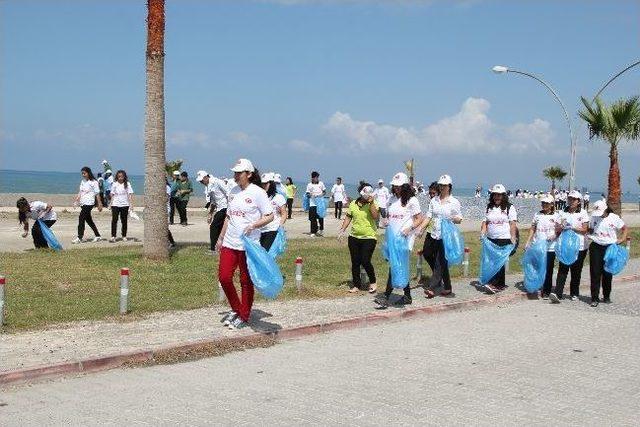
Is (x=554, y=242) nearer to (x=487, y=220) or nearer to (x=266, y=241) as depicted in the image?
(x=487, y=220)

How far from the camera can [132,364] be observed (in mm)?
7301

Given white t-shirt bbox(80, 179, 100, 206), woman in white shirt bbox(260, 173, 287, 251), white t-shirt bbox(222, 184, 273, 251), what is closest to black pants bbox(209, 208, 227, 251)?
woman in white shirt bbox(260, 173, 287, 251)

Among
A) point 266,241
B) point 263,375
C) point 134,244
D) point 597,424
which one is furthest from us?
point 134,244

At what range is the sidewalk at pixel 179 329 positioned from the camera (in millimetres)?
7332

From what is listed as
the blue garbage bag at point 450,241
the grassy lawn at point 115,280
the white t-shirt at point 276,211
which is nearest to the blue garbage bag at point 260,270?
the grassy lawn at point 115,280

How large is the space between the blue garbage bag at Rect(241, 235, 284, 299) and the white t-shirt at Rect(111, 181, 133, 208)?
1048cm

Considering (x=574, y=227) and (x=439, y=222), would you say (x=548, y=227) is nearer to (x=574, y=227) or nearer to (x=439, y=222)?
(x=574, y=227)

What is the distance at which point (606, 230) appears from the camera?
12039mm

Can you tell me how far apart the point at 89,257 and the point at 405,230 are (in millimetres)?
7118

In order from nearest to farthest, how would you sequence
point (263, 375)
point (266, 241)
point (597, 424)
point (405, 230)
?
1. point (597, 424)
2. point (263, 375)
3. point (405, 230)
4. point (266, 241)

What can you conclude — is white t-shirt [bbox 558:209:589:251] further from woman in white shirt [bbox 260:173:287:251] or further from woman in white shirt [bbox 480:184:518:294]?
woman in white shirt [bbox 260:173:287:251]

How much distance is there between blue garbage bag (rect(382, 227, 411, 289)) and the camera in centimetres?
1055

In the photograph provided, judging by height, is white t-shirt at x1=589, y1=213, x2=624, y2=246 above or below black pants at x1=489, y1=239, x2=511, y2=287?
above

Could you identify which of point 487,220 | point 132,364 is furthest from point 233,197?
point 487,220
